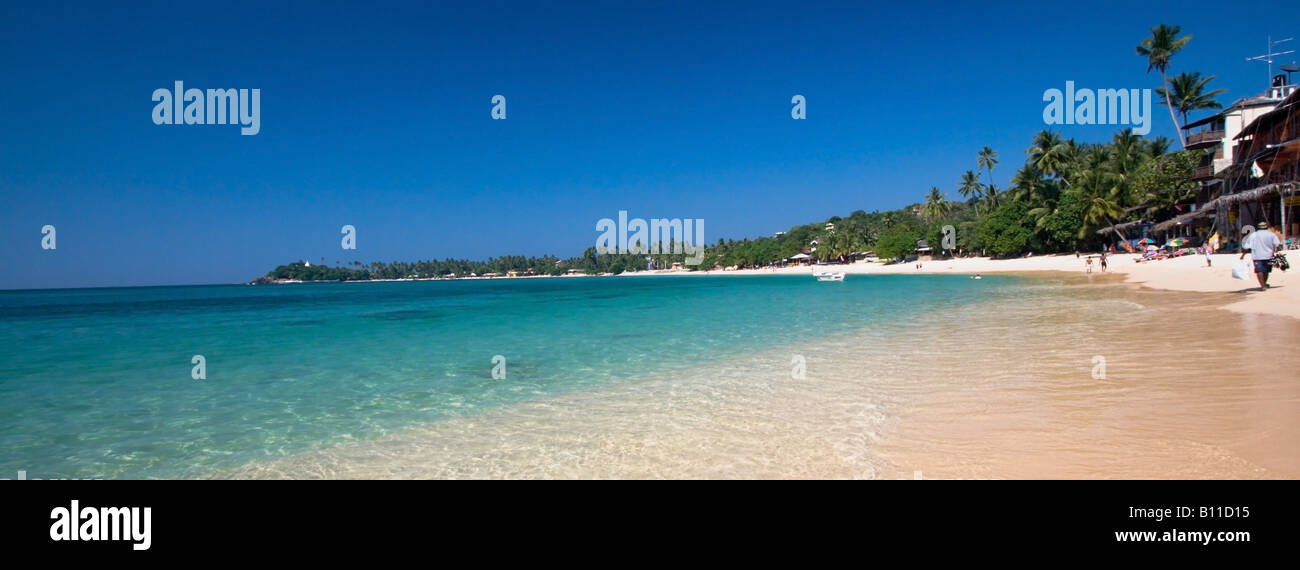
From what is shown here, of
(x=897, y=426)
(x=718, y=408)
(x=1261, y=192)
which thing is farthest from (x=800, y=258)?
(x=897, y=426)

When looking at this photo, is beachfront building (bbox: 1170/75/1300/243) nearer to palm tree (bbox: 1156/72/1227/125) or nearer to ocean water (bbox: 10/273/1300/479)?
palm tree (bbox: 1156/72/1227/125)

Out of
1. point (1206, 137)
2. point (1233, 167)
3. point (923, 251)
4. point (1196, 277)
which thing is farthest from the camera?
point (923, 251)

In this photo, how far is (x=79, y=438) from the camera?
282 inches

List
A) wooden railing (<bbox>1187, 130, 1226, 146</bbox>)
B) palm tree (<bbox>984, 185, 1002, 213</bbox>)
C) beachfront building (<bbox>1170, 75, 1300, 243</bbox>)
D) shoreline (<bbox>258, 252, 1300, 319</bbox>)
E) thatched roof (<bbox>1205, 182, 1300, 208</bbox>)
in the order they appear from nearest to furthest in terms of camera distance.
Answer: shoreline (<bbox>258, 252, 1300, 319</bbox>) → thatched roof (<bbox>1205, 182, 1300, 208</bbox>) → beachfront building (<bbox>1170, 75, 1300, 243</bbox>) → wooden railing (<bbox>1187, 130, 1226, 146</bbox>) → palm tree (<bbox>984, 185, 1002, 213</bbox>)

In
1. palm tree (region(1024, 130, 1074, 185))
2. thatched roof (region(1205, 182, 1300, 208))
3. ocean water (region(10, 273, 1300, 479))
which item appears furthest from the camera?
palm tree (region(1024, 130, 1074, 185))

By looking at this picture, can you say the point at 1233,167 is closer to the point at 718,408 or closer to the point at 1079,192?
the point at 1079,192

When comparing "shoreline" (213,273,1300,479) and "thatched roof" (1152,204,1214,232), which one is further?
"thatched roof" (1152,204,1214,232)

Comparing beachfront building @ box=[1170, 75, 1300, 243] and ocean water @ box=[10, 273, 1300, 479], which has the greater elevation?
beachfront building @ box=[1170, 75, 1300, 243]

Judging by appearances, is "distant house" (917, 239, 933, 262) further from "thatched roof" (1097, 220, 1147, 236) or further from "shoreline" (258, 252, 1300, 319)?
"thatched roof" (1097, 220, 1147, 236)

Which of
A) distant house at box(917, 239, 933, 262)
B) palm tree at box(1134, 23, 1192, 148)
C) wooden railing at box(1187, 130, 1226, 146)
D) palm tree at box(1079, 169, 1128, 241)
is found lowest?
distant house at box(917, 239, 933, 262)

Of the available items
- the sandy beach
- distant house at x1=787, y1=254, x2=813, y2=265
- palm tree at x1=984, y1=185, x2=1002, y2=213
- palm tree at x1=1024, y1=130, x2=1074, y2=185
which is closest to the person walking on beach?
the sandy beach
